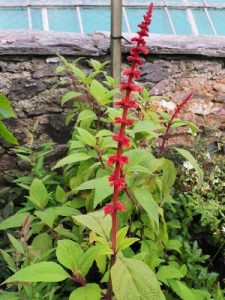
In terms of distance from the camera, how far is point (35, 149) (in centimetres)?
343

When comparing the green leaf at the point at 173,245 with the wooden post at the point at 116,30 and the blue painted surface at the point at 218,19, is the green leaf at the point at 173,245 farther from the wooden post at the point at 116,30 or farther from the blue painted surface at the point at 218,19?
the blue painted surface at the point at 218,19

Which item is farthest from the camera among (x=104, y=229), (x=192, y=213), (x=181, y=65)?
(x=181, y=65)

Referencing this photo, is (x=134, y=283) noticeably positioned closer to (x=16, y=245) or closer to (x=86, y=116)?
(x=16, y=245)

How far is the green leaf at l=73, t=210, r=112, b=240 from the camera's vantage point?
5.38 feet

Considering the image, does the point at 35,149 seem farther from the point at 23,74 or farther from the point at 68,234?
the point at 68,234

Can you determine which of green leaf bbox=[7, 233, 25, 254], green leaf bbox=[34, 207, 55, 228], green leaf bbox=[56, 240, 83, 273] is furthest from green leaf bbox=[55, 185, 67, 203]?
green leaf bbox=[56, 240, 83, 273]

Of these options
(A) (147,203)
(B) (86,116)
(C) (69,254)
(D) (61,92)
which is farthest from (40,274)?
(D) (61,92)

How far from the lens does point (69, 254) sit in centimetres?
177

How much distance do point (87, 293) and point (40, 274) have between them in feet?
0.72

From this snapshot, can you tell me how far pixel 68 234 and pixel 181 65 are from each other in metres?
1.81

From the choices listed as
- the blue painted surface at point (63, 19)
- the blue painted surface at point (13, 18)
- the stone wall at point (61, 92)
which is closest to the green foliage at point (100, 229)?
the stone wall at point (61, 92)

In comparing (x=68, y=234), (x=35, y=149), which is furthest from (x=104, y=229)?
(x=35, y=149)

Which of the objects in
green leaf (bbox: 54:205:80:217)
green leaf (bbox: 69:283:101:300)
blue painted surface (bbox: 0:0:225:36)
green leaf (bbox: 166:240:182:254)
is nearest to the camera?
green leaf (bbox: 69:283:101:300)

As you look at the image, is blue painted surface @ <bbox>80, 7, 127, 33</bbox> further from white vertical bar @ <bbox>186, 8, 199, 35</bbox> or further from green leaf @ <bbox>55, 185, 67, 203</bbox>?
green leaf @ <bbox>55, 185, 67, 203</bbox>
